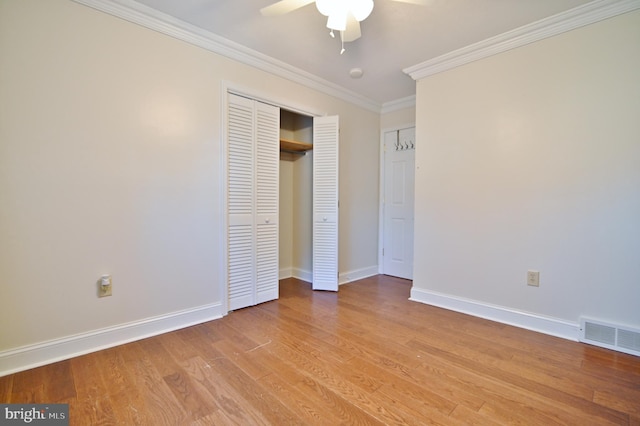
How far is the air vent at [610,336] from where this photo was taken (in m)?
2.07

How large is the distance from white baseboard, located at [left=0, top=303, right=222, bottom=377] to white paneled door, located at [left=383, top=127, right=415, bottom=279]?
266 cm

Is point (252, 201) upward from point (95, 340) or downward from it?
upward

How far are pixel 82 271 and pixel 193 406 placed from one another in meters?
1.28

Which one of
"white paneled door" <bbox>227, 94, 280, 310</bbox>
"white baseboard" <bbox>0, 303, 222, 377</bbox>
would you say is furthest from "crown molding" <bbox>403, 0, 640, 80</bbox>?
"white baseboard" <bbox>0, 303, 222, 377</bbox>

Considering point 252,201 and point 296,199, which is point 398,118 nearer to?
point 296,199

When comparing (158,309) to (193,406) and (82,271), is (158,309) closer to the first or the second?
(82,271)

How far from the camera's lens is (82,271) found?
2.03m

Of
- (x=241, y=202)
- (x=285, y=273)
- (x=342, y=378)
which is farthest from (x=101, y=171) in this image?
(x=285, y=273)

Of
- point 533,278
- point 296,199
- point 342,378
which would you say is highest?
point 296,199

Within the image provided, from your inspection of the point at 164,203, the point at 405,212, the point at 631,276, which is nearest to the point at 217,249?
the point at 164,203

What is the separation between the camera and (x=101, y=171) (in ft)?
6.82

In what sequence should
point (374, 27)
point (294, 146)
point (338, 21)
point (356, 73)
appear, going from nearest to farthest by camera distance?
1. point (338, 21)
2. point (374, 27)
3. point (356, 73)
4. point (294, 146)

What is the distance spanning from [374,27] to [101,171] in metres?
2.41

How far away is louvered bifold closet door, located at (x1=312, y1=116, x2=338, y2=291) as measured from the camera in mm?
3545
